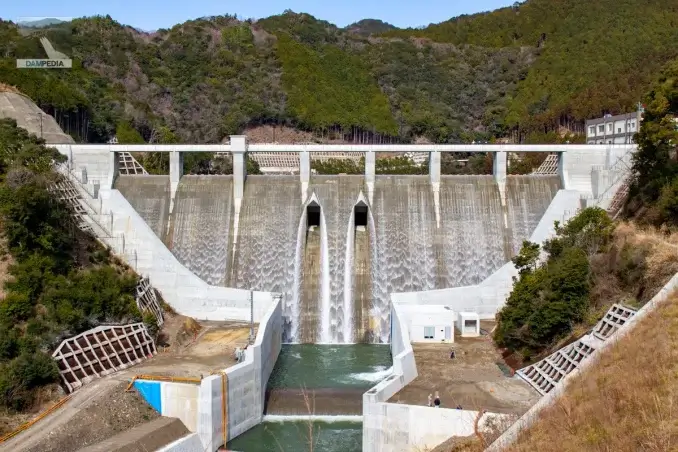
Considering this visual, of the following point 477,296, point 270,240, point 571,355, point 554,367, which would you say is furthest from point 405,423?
point 270,240

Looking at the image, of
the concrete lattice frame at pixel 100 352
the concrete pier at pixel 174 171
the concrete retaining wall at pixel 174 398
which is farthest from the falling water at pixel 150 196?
the concrete retaining wall at pixel 174 398

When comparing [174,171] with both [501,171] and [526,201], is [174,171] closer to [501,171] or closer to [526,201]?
[501,171]

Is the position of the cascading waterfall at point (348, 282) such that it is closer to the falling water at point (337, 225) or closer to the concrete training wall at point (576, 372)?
the falling water at point (337, 225)

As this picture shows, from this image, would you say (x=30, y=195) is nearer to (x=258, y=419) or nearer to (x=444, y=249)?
(x=258, y=419)

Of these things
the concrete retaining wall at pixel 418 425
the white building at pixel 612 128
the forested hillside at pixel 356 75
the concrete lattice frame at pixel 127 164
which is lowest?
the concrete retaining wall at pixel 418 425

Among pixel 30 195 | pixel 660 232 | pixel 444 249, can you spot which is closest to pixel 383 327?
pixel 444 249

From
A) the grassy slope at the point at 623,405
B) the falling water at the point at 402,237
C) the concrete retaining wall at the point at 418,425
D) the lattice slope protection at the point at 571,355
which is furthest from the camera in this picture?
the falling water at the point at 402,237
